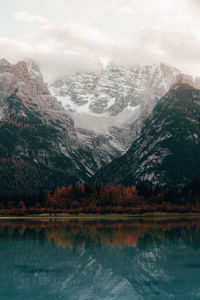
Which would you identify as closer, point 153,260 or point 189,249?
point 153,260

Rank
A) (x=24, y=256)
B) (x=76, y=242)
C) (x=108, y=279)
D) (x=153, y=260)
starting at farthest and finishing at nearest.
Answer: (x=76, y=242) < (x=24, y=256) < (x=153, y=260) < (x=108, y=279)

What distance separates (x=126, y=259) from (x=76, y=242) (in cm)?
2223

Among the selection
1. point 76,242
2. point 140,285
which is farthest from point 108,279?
point 76,242

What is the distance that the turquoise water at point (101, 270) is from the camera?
4088cm

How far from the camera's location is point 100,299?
38.6 meters

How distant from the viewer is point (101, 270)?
51312 mm

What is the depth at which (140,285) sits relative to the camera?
1721 inches

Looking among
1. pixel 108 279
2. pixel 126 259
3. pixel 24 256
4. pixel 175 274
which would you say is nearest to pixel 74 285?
pixel 108 279

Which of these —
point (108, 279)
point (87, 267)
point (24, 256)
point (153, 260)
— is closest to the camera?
point (108, 279)

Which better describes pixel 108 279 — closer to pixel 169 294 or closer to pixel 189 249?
pixel 169 294

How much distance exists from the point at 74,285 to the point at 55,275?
535cm

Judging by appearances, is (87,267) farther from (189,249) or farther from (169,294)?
(189,249)

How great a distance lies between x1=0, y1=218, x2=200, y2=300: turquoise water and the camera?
40875 mm

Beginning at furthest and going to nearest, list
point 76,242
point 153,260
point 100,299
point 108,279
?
point 76,242 → point 153,260 → point 108,279 → point 100,299
